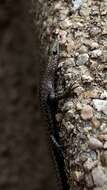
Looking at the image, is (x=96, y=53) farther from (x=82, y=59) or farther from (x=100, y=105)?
(x=100, y=105)

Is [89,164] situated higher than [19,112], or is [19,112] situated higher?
[89,164]

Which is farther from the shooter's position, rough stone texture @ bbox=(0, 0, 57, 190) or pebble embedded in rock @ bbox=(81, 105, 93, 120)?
rough stone texture @ bbox=(0, 0, 57, 190)

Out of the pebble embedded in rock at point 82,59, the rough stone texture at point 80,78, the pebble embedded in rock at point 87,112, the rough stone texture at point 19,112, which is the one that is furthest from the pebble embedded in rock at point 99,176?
the rough stone texture at point 19,112

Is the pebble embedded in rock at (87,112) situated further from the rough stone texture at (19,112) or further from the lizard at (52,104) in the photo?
the rough stone texture at (19,112)

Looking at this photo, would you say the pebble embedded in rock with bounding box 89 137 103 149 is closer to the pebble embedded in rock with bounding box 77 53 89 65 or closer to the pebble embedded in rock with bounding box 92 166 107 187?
the pebble embedded in rock with bounding box 92 166 107 187

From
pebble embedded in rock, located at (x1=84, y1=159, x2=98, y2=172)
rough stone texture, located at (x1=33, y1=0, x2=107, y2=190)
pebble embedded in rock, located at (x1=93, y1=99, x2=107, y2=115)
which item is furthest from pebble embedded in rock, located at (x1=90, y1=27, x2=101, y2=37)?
pebble embedded in rock, located at (x1=84, y1=159, x2=98, y2=172)

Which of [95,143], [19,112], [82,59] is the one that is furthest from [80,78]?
[19,112]
